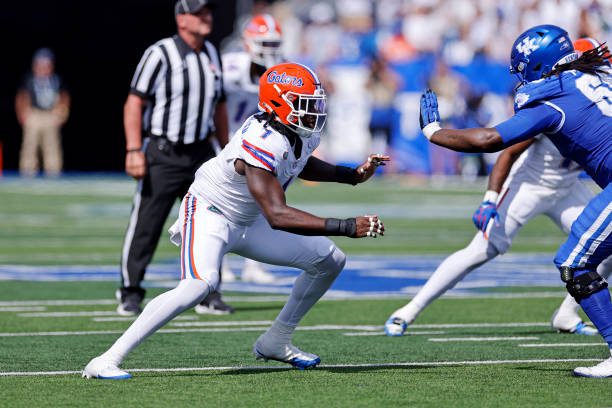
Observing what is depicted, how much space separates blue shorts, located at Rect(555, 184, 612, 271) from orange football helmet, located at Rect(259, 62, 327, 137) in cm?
124

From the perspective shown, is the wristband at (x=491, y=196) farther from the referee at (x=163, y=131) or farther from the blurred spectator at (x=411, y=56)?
the blurred spectator at (x=411, y=56)

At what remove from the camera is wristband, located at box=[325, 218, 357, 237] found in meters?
5.71

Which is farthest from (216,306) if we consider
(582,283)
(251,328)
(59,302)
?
(582,283)

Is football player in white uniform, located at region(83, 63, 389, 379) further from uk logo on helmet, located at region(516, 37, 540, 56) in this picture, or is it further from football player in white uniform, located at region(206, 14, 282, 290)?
football player in white uniform, located at region(206, 14, 282, 290)

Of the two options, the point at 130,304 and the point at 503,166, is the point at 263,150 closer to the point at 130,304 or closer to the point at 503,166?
the point at 503,166

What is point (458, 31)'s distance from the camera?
24.6 m

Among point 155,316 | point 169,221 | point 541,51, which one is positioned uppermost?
point 541,51

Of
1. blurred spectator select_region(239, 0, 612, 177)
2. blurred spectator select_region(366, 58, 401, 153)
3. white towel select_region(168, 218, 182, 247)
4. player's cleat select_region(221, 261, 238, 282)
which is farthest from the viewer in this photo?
blurred spectator select_region(366, 58, 401, 153)

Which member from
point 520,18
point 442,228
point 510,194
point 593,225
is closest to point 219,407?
point 593,225

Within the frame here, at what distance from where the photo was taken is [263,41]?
9914mm

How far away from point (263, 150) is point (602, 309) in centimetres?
165

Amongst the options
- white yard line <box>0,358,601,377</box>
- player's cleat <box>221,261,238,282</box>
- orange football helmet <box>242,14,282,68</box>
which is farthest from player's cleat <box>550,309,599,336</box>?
player's cleat <box>221,261,238,282</box>

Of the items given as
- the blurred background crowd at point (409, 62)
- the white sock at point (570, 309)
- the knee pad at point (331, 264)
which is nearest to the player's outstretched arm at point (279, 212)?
the knee pad at point (331, 264)

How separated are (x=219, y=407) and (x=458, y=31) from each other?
65.1 ft
